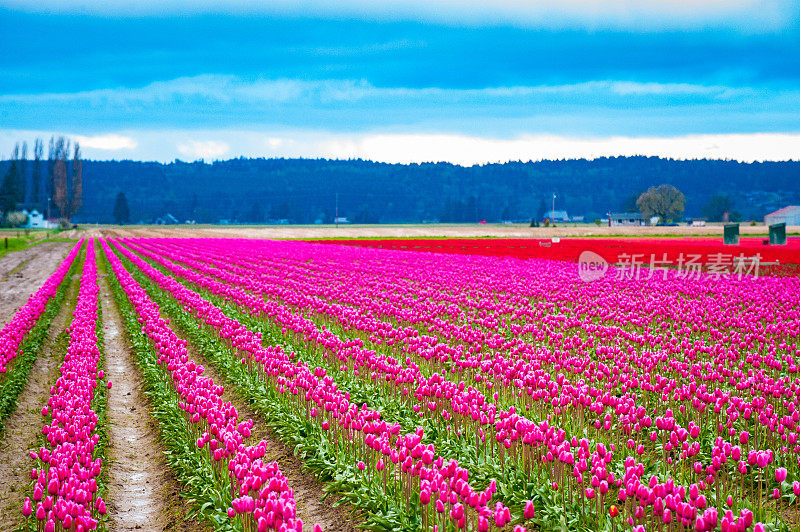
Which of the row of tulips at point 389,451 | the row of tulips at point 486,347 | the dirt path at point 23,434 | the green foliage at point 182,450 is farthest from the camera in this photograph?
the row of tulips at point 486,347

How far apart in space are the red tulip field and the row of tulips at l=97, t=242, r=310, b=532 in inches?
1.6

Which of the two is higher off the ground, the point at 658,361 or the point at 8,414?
the point at 658,361

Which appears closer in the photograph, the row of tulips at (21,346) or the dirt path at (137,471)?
the dirt path at (137,471)

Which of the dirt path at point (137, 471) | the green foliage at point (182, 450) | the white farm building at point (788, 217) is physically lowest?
the dirt path at point (137, 471)

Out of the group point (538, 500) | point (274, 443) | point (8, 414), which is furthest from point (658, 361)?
point (8, 414)

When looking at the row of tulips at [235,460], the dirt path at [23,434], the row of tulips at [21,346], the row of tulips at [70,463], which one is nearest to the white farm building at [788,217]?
the row of tulips at [21,346]

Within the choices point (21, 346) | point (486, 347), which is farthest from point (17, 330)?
point (486, 347)

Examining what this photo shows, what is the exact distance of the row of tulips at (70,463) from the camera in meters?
6.28

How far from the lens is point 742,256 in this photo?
37781 millimetres

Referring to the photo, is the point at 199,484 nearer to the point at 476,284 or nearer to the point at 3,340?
A: the point at 3,340

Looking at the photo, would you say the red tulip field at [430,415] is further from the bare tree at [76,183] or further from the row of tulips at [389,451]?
the bare tree at [76,183]

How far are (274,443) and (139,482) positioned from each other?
1861mm

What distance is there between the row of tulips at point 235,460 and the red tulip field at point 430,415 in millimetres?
41

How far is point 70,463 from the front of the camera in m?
7.25
